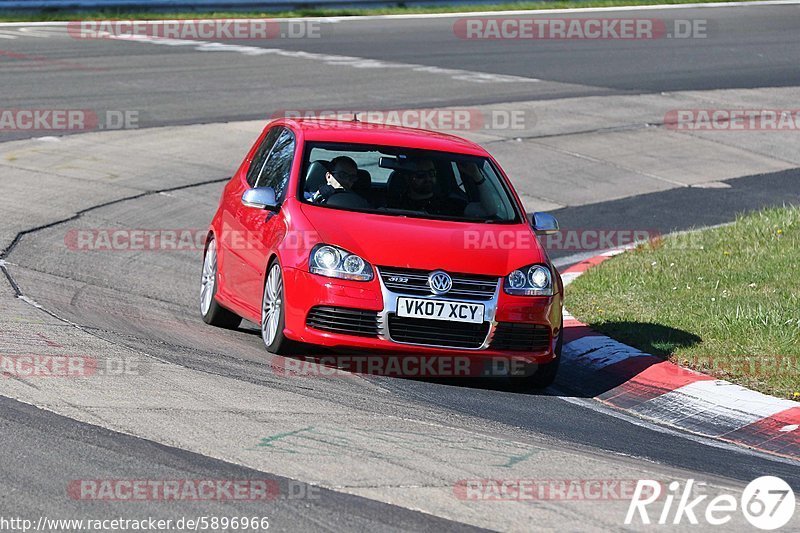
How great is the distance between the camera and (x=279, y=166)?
400 inches

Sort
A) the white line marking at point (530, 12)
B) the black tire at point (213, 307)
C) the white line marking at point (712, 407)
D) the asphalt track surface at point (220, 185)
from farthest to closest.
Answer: the white line marking at point (530, 12)
the black tire at point (213, 307)
the white line marking at point (712, 407)
the asphalt track surface at point (220, 185)

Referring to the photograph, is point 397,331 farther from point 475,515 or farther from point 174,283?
point 174,283

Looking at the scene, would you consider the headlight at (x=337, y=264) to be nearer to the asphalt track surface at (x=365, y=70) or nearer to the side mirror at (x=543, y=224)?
the side mirror at (x=543, y=224)

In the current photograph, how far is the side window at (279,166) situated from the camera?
32.4 ft

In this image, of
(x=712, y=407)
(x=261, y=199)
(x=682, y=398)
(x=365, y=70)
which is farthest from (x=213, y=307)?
(x=365, y=70)

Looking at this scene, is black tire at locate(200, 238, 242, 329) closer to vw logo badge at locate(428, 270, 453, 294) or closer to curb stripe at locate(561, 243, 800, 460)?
vw logo badge at locate(428, 270, 453, 294)

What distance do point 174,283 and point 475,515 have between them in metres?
6.71

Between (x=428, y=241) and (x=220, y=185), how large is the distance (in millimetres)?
7918

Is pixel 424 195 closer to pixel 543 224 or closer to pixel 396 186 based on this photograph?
pixel 396 186

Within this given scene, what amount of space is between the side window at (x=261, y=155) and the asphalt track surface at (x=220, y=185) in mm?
1161

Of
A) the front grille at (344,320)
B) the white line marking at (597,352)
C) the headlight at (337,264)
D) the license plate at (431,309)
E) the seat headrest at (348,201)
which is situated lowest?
the white line marking at (597,352)

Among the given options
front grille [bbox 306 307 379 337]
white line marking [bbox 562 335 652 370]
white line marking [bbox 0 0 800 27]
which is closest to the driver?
front grille [bbox 306 307 379 337]

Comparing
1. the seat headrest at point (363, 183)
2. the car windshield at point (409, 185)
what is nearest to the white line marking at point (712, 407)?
the car windshield at point (409, 185)

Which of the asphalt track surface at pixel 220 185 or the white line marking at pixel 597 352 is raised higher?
the asphalt track surface at pixel 220 185
